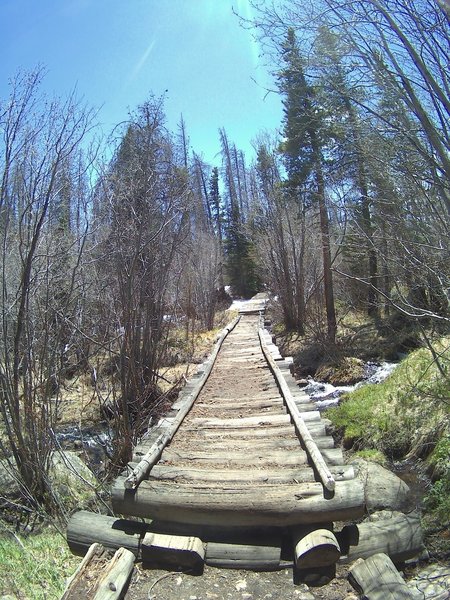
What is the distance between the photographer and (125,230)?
826 centimetres

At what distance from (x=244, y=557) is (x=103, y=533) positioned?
120cm

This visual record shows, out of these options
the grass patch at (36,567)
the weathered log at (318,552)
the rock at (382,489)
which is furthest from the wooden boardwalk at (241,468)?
the rock at (382,489)

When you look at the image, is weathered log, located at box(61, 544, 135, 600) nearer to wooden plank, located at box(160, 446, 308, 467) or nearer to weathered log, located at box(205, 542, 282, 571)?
weathered log, located at box(205, 542, 282, 571)

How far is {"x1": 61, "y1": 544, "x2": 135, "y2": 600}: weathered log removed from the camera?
3.28 m

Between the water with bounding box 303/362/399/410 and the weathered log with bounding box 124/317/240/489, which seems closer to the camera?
the weathered log with bounding box 124/317/240/489

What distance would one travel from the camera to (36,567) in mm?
4262

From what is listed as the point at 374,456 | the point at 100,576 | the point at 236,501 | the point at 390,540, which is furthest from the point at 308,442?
the point at 374,456

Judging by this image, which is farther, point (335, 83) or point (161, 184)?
point (161, 184)

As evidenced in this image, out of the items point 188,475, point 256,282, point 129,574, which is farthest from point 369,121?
point 256,282

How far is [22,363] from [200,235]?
2368 cm

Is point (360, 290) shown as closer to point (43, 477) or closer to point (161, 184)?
point (161, 184)

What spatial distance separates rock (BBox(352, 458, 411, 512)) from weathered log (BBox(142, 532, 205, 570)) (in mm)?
2389

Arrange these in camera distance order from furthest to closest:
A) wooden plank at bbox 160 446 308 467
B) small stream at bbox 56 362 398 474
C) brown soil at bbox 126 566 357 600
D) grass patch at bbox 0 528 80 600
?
small stream at bbox 56 362 398 474 < wooden plank at bbox 160 446 308 467 < grass patch at bbox 0 528 80 600 < brown soil at bbox 126 566 357 600

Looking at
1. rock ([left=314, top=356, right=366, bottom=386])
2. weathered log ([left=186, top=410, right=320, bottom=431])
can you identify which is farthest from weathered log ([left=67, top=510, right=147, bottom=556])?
rock ([left=314, top=356, right=366, bottom=386])
